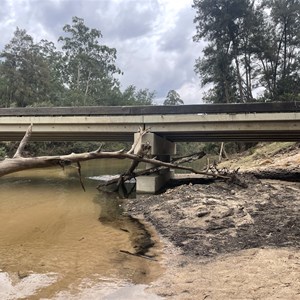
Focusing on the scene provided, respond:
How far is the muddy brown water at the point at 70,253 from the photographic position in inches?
203

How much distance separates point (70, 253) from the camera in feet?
22.8

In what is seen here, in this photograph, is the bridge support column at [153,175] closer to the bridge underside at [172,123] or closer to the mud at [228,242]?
the bridge underside at [172,123]

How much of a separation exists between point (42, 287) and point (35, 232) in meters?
3.76

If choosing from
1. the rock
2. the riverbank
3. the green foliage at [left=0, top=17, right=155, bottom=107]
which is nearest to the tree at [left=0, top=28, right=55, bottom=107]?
the green foliage at [left=0, top=17, right=155, bottom=107]

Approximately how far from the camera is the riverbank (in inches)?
188

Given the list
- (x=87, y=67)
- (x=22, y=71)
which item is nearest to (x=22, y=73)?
(x=22, y=71)

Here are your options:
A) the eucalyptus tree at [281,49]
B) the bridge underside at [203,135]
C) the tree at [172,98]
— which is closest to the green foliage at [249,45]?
the eucalyptus tree at [281,49]

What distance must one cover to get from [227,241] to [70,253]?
10.4 feet

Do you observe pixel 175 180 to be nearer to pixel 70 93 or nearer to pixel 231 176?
pixel 231 176

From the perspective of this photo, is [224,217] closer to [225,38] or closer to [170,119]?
[170,119]

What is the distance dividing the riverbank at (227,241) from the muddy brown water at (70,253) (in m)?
0.52

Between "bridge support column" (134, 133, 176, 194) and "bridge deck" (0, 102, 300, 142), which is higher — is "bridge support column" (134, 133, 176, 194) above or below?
below

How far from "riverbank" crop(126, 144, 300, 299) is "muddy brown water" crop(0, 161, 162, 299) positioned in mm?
517

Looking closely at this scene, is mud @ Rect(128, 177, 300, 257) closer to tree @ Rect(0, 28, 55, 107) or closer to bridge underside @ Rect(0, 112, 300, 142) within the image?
bridge underside @ Rect(0, 112, 300, 142)
